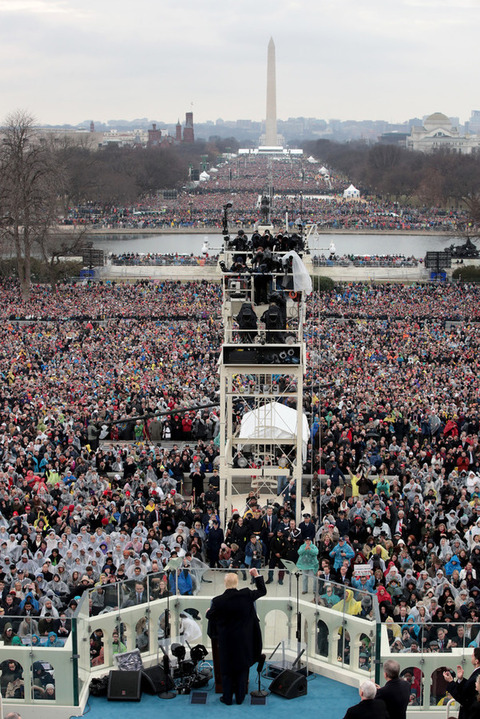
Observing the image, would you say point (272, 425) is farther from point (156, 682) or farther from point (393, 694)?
point (393, 694)

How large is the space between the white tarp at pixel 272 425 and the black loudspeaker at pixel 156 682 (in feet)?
23.8

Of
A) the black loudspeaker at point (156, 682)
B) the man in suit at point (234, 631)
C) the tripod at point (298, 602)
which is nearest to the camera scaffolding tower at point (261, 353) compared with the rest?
the tripod at point (298, 602)

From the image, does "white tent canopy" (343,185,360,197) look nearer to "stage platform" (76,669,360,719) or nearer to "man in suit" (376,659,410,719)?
"stage platform" (76,669,360,719)

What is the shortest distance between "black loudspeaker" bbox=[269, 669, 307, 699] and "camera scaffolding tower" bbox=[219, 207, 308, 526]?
653cm

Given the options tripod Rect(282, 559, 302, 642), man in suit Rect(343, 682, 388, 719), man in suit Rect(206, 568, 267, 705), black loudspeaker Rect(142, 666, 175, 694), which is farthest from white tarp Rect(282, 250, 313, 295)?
man in suit Rect(343, 682, 388, 719)

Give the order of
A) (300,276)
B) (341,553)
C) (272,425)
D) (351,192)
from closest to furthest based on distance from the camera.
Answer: (341,553) < (300,276) < (272,425) < (351,192)

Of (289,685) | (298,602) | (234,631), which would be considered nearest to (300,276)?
(298,602)

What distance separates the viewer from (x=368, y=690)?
848cm

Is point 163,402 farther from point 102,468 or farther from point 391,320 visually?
point 391,320

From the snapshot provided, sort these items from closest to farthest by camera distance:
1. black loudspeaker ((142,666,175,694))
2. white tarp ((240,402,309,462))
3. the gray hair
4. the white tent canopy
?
1. the gray hair
2. black loudspeaker ((142,666,175,694))
3. white tarp ((240,402,309,462))
4. the white tent canopy

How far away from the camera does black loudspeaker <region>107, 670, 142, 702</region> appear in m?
10.6

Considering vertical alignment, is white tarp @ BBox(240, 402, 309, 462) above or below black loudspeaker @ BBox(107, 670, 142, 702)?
above

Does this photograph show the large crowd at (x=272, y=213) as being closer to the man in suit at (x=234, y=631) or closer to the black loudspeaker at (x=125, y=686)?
the black loudspeaker at (x=125, y=686)

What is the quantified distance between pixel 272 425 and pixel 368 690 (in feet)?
34.0
